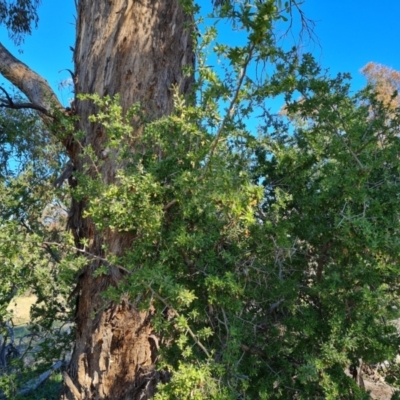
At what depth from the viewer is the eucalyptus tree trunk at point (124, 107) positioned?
3080 mm

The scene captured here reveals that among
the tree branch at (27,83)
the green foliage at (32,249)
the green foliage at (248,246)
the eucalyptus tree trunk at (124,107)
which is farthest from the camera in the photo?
the tree branch at (27,83)

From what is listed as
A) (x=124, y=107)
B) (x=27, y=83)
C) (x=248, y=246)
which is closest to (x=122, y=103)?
(x=124, y=107)

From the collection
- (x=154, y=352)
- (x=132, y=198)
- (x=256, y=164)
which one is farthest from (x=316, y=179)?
(x=154, y=352)

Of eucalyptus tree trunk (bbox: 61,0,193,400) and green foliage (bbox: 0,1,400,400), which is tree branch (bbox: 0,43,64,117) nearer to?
eucalyptus tree trunk (bbox: 61,0,193,400)

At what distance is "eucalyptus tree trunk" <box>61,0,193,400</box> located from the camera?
3080 millimetres

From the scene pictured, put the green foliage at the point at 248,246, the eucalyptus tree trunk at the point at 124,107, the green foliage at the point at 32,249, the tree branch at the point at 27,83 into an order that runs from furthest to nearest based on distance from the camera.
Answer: the tree branch at the point at 27,83 < the eucalyptus tree trunk at the point at 124,107 < the green foliage at the point at 32,249 < the green foliage at the point at 248,246

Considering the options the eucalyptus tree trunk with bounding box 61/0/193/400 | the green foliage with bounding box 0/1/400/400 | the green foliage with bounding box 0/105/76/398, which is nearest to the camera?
the green foliage with bounding box 0/1/400/400

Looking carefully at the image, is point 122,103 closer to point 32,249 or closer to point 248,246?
point 32,249

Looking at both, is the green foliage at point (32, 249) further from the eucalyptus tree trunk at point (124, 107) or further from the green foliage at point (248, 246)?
the eucalyptus tree trunk at point (124, 107)

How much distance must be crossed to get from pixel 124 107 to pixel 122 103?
0.03m

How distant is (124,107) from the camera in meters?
→ 3.28

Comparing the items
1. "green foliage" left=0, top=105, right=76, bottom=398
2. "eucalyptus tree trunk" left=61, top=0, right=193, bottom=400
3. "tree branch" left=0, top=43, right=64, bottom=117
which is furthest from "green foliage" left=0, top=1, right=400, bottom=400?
"tree branch" left=0, top=43, right=64, bottom=117

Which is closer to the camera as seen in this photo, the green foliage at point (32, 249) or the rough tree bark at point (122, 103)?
the green foliage at point (32, 249)

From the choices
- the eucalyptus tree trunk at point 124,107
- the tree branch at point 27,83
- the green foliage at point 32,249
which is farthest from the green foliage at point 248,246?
the tree branch at point 27,83
